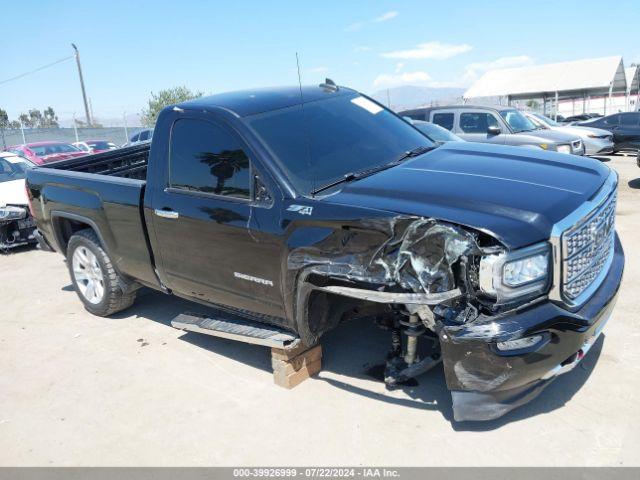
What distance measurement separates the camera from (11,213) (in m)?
8.24

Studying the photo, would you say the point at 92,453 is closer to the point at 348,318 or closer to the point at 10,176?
the point at 348,318

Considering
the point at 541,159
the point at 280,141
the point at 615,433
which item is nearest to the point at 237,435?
the point at 280,141

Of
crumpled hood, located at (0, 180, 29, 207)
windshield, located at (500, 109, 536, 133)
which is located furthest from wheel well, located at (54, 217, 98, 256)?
windshield, located at (500, 109, 536, 133)

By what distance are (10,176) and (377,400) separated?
8504mm

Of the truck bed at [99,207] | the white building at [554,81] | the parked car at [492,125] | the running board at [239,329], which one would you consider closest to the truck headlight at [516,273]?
the running board at [239,329]

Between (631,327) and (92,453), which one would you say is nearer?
(92,453)

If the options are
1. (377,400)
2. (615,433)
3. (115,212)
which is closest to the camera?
(615,433)

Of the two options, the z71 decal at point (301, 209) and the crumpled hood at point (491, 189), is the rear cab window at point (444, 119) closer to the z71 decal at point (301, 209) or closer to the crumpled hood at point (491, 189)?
the crumpled hood at point (491, 189)

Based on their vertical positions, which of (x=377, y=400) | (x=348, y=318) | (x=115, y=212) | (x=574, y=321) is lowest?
(x=377, y=400)

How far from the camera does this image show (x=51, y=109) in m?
77.0

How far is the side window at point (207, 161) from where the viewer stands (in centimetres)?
363

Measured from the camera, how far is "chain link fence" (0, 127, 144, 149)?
2722 cm

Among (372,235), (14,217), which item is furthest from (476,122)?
(372,235)

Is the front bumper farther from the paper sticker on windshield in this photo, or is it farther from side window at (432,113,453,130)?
side window at (432,113,453,130)
